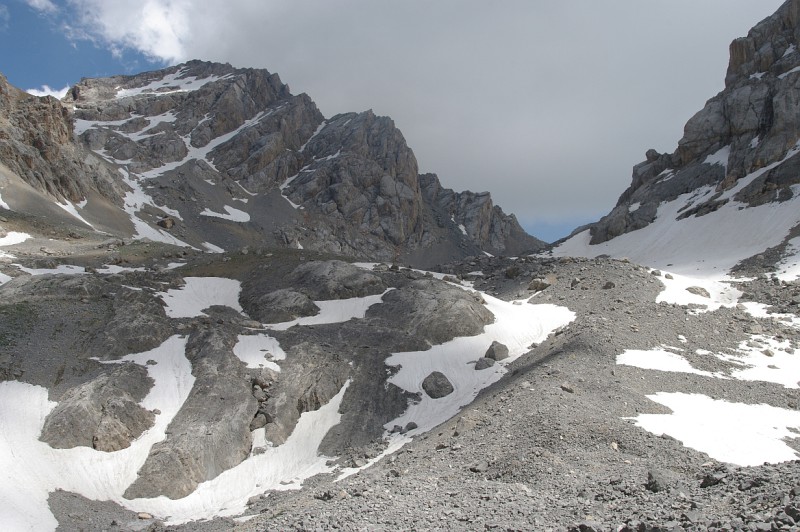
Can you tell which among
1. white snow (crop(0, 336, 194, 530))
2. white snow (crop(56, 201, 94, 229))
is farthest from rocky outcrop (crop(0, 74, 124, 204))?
white snow (crop(0, 336, 194, 530))

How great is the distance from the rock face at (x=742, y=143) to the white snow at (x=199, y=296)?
60.4 metres

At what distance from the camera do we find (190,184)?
12662 cm

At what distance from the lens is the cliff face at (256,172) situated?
4486 inches

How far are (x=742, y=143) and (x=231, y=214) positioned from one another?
104673 mm

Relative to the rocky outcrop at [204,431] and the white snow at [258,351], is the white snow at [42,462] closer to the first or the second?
the rocky outcrop at [204,431]

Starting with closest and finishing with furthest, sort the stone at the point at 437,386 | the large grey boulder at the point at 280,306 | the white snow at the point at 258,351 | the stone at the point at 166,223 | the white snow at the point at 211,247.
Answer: the stone at the point at 437,386 → the white snow at the point at 258,351 → the large grey boulder at the point at 280,306 → the white snow at the point at 211,247 → the stone at the point at 166,223

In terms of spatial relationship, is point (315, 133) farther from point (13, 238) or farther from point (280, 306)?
point (280, 306)

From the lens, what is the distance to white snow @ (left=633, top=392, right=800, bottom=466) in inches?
719

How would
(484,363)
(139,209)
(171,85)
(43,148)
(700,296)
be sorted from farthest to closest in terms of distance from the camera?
(171,85)
(139,209)
(43,148)
(700,296)
(484,363)

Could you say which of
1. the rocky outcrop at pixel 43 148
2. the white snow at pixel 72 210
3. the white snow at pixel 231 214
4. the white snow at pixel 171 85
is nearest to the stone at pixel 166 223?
the rocky outcrop at pixel 43 148

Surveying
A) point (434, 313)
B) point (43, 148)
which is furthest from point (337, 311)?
point (43, 148)

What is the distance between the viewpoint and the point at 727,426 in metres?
20.8

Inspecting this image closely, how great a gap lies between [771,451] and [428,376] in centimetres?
1787

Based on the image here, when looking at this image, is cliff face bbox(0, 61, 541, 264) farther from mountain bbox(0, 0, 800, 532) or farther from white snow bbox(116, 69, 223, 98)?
mountain bbox(0, 0, 800, 532)
